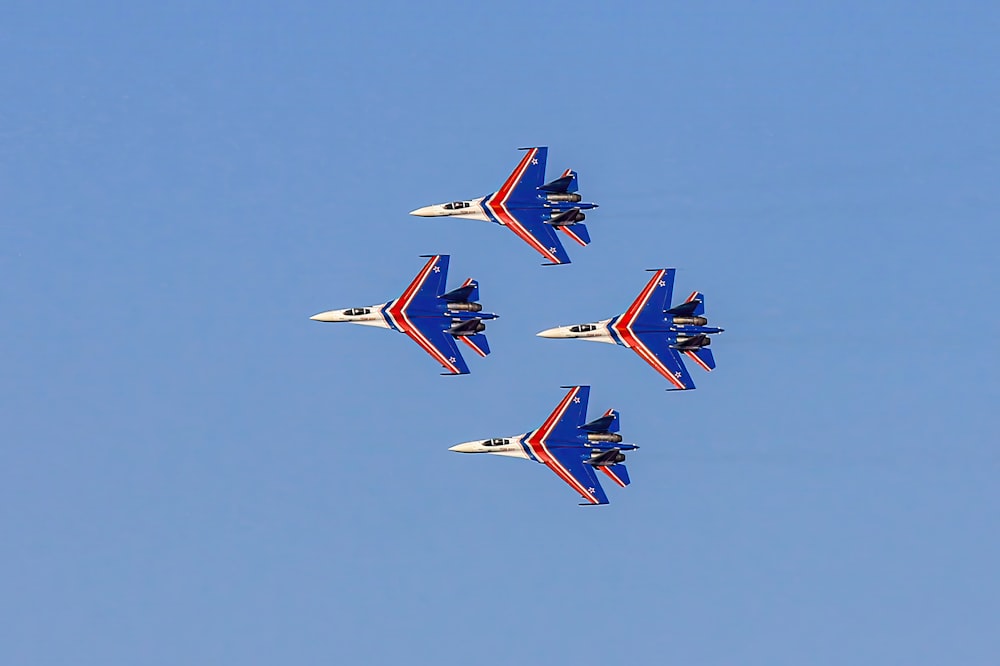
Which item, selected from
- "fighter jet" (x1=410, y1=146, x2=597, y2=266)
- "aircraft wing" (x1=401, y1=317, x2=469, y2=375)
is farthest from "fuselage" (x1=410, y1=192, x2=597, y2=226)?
"aircraft wing" (x1=401, y1=317, x2=469, y2=375)

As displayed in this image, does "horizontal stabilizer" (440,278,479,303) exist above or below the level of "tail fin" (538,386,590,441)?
above

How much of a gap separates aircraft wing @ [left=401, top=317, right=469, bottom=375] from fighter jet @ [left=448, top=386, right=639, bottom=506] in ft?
26.5

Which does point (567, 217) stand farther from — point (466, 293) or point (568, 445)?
point (568, 445)

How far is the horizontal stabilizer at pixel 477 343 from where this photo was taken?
13062 cm

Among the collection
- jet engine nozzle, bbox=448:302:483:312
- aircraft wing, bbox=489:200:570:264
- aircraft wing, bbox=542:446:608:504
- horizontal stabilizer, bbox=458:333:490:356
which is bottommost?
aircraft wing, bbox=542:446:608:504

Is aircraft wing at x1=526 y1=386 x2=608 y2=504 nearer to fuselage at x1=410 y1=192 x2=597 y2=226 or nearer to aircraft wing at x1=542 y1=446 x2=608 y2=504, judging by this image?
aircraft wing at x1=542 y1=446 x2=608 y2=504

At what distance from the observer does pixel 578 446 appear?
132 m

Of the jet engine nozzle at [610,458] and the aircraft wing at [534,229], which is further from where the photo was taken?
the aircraft wing at [534,229]

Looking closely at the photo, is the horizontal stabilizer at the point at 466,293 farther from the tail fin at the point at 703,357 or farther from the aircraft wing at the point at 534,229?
the tail fin at the point at 703,357

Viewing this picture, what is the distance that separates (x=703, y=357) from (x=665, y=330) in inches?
128

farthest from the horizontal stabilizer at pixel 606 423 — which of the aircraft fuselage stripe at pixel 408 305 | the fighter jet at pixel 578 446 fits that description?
the aircraft fuselage stripe at pixel 408 305

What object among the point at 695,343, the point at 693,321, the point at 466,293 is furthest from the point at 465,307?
the point at 695,343

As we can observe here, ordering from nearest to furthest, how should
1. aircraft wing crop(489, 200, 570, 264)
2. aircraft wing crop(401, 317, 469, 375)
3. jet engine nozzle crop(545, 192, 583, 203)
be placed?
aircraft wing crop(401, 317, 469, 375) → aircraft wing crop(489, 200, 570, 264) → jet engine nozzle crop(545, 192, 583, 203)

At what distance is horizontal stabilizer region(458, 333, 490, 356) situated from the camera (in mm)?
130625
